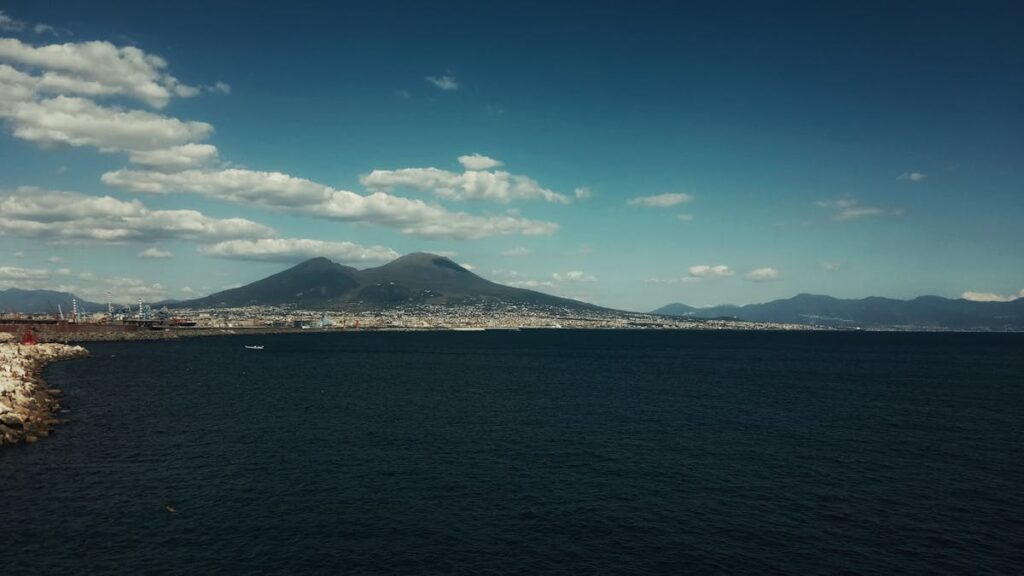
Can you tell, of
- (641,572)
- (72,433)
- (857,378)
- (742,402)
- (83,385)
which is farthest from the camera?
(857,378)

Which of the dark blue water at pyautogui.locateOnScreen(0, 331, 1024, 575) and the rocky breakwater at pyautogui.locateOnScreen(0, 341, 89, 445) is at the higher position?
the rocky breakwater at pyautogui.locateOnScreen(0, 341, 89, 445)

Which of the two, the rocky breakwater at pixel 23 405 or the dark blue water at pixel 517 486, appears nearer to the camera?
the dark blue water at pixel 517 486

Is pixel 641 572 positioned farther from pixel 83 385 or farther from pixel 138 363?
pixel 138 363

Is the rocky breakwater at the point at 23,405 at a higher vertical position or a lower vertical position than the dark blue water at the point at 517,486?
higher

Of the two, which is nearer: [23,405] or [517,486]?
[517,486]

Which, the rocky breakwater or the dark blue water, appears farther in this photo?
the rocky breakwater

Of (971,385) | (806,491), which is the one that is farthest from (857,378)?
(806,491)

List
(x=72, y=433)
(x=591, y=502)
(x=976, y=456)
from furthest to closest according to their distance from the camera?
(x=72, y=433), (x=976, y=456), (x=591, y=502)

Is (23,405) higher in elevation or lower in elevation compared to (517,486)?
higher
